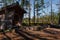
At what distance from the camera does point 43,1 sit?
47.8 metres

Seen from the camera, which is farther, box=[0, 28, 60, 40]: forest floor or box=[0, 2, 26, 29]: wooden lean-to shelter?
box=[0, 2, 26, 29]: wooden lean-to shelter

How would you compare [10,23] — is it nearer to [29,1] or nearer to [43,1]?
[29,1]

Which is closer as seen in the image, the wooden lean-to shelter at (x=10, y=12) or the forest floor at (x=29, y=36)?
the forest floor at (x=29, y=36)

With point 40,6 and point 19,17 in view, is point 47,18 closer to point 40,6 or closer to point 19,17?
point 40,6

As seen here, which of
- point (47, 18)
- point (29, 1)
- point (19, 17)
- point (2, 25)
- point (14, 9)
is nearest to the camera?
point (2, 25)

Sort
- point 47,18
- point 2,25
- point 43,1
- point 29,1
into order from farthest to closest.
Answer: point 47,18, point 43,1, point 29,1, point 2,25

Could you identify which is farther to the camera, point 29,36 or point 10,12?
point 10,12

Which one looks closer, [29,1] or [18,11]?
[18,11]

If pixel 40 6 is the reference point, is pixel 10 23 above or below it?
below

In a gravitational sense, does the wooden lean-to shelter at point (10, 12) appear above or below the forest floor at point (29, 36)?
above

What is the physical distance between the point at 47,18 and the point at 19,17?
36665mm

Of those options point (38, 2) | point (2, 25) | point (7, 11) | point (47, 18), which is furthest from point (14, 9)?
point (47, 18)

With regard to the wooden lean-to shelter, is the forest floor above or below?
below

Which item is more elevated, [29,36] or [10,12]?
[10,12]
